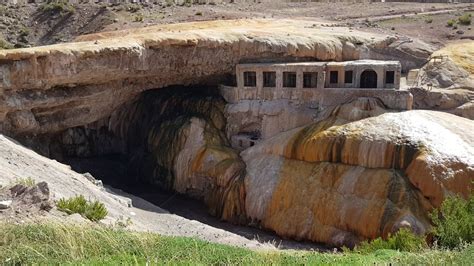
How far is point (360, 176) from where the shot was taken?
27.6 m

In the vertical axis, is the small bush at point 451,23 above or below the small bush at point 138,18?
above

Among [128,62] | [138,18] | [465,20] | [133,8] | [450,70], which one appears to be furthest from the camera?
[133,8]

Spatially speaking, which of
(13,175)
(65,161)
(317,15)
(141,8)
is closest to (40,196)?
(13,175)

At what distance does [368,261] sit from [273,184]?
16.3m

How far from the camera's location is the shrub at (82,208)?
18.4 meters

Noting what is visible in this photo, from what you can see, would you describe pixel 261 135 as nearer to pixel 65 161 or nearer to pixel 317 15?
pixel 65 161

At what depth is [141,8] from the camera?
59.6m

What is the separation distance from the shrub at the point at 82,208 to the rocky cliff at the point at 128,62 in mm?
11811

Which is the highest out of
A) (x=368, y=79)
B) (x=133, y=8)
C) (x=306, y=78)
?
Answer: (x=133, y=8)

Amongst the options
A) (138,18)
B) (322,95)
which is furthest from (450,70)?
(138,18)

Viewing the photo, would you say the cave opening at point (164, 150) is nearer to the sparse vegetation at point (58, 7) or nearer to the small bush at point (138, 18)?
the small bush at point (138, 18)

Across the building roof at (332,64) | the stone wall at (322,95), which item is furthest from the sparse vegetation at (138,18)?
the building roof at (332,64)

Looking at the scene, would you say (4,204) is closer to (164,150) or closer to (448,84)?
(164,150)

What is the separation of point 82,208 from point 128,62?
46.3 ft
